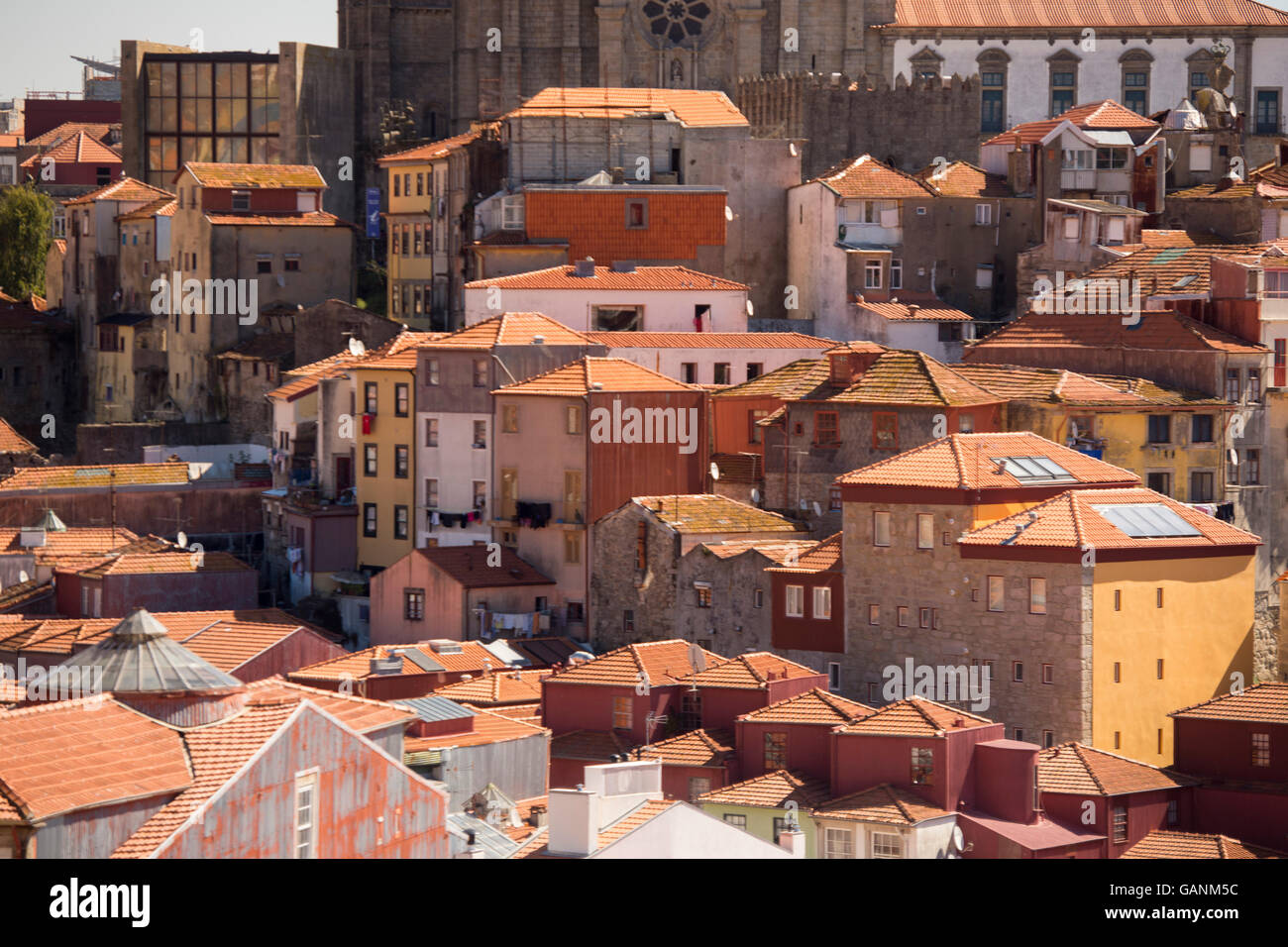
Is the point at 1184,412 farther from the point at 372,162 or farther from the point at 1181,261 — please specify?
the point at 372,162

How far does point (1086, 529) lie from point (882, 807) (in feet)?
30.0

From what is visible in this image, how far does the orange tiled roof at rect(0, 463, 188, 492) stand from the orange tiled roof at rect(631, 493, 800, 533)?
60.5 feet

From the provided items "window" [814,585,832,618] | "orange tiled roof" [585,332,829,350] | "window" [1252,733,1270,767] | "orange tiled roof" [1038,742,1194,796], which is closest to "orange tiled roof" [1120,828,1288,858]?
"orange tiled roof" [1038,742,1194,796]

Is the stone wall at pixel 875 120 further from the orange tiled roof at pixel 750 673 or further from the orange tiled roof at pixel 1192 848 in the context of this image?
the orange tiled roof at pixel 1192 848

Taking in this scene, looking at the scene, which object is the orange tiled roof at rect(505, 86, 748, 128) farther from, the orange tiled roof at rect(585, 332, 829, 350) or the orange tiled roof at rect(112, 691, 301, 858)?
the orange tiled roof at rect(112, 691, 301, 858)

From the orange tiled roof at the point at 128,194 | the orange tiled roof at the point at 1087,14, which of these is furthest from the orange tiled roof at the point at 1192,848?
the orange tiled roof at the point at 1087,14

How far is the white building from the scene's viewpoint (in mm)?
72312

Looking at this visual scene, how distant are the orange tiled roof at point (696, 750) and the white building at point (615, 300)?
21376mm

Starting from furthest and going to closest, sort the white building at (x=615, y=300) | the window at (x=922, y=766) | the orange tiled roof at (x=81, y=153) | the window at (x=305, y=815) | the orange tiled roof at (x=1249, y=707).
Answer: the orange tiled roof at (x=81, y=153) < the white building at (x=615, y=300) < the orange tiled roof at (x=1249, y=707) < the window at (x=922, y=766) < the window at (x=305, y=815)

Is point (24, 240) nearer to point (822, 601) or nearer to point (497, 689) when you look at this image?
point (497, 689)

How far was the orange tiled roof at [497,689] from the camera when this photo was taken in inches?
2153

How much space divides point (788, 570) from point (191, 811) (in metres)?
28.6

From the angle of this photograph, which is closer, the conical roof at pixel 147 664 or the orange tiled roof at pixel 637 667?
the conical roof at pixel 147 664

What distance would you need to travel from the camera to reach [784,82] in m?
85.6
